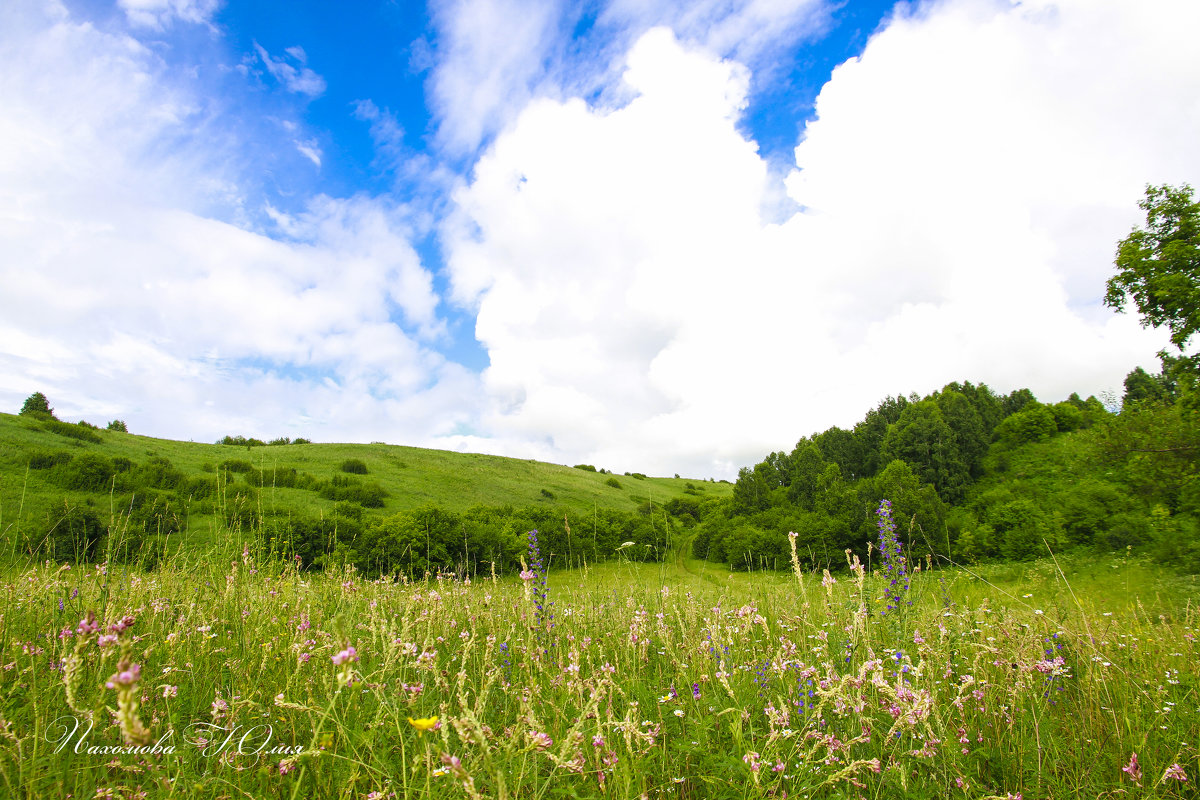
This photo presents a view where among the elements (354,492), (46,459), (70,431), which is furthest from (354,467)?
(46,459)

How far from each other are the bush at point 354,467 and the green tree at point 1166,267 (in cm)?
3622

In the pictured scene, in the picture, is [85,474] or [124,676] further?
[85,474]

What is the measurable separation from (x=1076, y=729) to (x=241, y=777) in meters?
4.86

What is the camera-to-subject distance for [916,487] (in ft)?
73.3

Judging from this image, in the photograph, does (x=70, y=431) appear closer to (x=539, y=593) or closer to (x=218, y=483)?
(x=218, y=483)

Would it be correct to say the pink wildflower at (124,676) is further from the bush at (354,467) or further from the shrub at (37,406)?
the shrub at (37,406)

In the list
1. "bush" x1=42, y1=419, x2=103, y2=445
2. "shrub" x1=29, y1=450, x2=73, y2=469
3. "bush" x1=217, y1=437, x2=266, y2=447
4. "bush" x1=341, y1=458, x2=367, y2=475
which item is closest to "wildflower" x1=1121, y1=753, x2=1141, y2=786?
"shrub" x1=29, y1=450, x2=73, y2=469

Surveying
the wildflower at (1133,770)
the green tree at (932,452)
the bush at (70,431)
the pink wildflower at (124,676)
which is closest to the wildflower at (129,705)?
the pink wildflower at (124,676)

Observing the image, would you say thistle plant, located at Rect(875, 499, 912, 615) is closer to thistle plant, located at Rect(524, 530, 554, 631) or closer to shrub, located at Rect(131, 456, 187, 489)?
thistle plant, located at Rect(524, 530, 554, 631)

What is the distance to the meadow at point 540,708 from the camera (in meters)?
2.02

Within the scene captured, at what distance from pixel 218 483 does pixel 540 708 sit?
255 inches

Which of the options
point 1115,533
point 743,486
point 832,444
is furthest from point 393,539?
point 1115,533

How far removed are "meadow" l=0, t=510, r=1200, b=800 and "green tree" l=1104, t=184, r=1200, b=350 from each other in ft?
51.6

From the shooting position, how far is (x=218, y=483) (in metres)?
7.25
